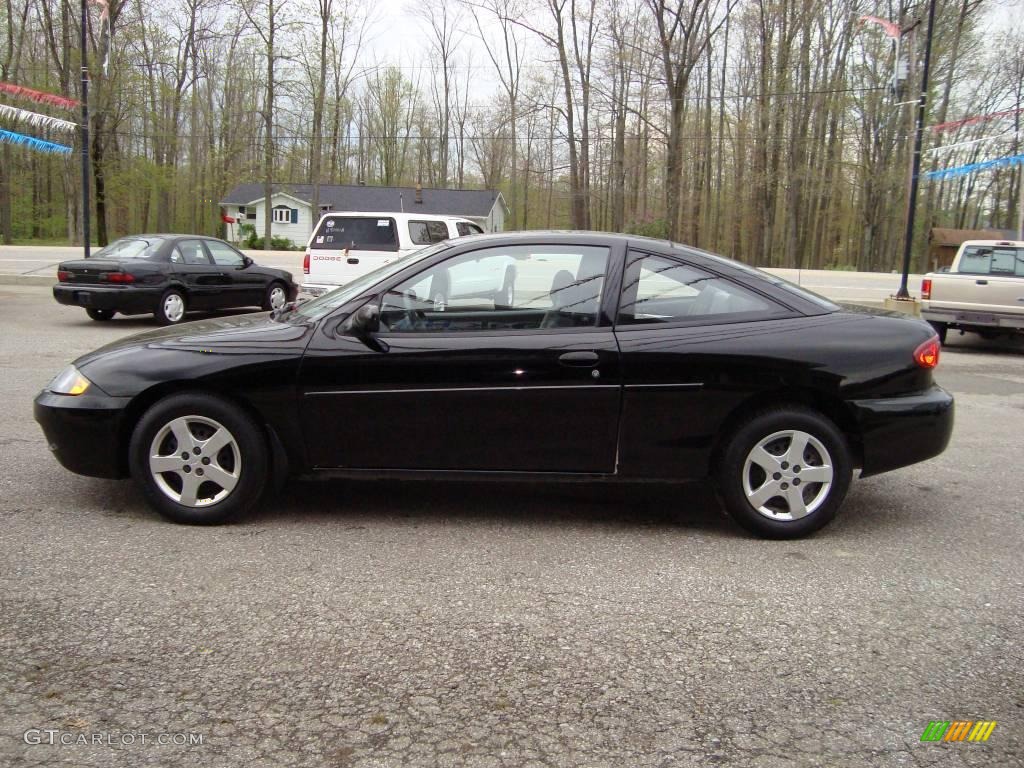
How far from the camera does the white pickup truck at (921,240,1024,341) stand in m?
12.4

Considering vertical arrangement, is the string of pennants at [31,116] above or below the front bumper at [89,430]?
above

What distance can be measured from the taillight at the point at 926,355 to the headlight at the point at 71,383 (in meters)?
4.28

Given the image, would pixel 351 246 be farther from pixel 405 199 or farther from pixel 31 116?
pixel 405 199

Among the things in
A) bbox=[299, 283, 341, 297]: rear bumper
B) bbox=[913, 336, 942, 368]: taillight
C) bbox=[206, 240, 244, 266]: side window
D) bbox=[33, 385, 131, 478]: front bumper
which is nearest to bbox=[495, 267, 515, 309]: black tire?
bbox=[33, 385, 131, 478]: front bumper

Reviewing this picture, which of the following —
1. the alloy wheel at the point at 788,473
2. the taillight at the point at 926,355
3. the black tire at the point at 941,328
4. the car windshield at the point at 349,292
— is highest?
the car windshield at the point at 349,292

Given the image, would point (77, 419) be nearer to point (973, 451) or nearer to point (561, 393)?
point (561, 393)

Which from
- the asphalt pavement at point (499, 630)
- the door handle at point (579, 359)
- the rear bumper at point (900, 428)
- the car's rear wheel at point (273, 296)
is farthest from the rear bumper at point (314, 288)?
the rear bumper at point (900, 428)

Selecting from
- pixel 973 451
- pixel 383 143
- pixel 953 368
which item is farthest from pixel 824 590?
pixel 383 143

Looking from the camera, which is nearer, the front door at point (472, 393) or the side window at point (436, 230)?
the front door at point (472, 393)

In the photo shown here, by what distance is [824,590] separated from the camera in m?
3.68

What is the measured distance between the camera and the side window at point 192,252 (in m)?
13.6

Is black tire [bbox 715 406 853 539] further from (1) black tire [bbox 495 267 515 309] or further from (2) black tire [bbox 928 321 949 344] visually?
(2) black tire [bbox 928 321 949 344]

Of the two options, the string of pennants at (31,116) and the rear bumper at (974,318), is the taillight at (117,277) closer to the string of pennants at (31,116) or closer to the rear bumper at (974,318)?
the string of pennants at (31,116)

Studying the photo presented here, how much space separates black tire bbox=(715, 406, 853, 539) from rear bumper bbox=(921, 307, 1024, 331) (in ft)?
32.8
